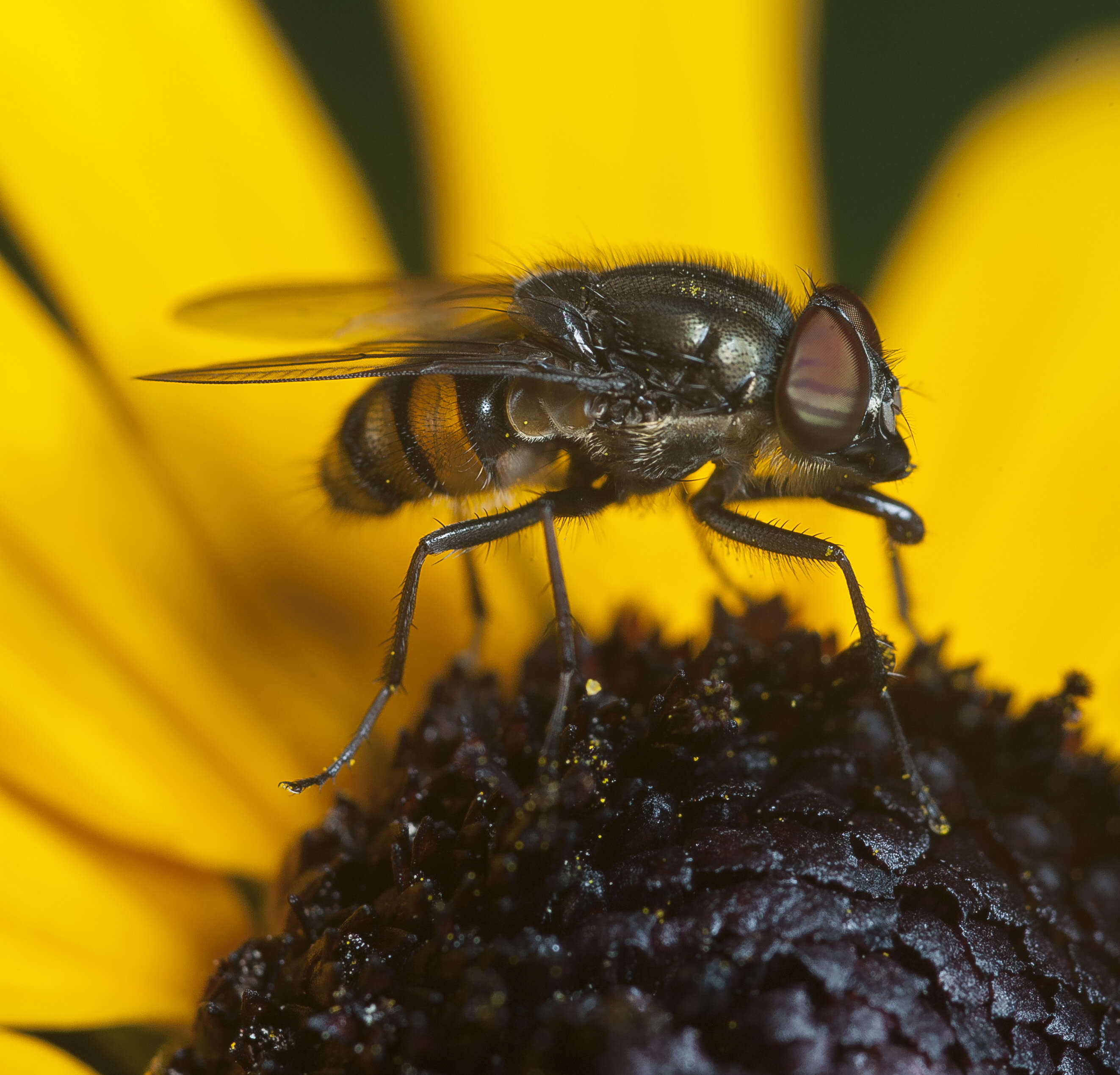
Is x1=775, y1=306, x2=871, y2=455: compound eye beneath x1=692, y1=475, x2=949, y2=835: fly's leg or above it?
above

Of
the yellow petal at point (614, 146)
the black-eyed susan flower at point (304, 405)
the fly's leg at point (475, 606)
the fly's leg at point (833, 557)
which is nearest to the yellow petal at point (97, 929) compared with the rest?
the black-eyed susan flower at point (304, 405)

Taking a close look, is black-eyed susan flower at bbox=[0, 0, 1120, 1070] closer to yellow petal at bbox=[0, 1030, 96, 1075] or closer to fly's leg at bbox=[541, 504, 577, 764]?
yellow petal at bbox=[0, 1030, 96, 1075]

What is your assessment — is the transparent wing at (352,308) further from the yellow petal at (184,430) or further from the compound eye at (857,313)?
the compound eye at (857,313)

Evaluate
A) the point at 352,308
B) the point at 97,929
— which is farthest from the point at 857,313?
the point at 97,929

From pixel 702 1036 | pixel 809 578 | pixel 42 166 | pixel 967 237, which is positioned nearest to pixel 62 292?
pixel 42 166

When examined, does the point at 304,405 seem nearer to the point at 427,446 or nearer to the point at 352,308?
the point at 352,308

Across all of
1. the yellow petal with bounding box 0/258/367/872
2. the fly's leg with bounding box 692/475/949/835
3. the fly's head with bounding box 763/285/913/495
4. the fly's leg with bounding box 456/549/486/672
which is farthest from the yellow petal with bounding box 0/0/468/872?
the fly's head with bounding box 763/285/913/495
